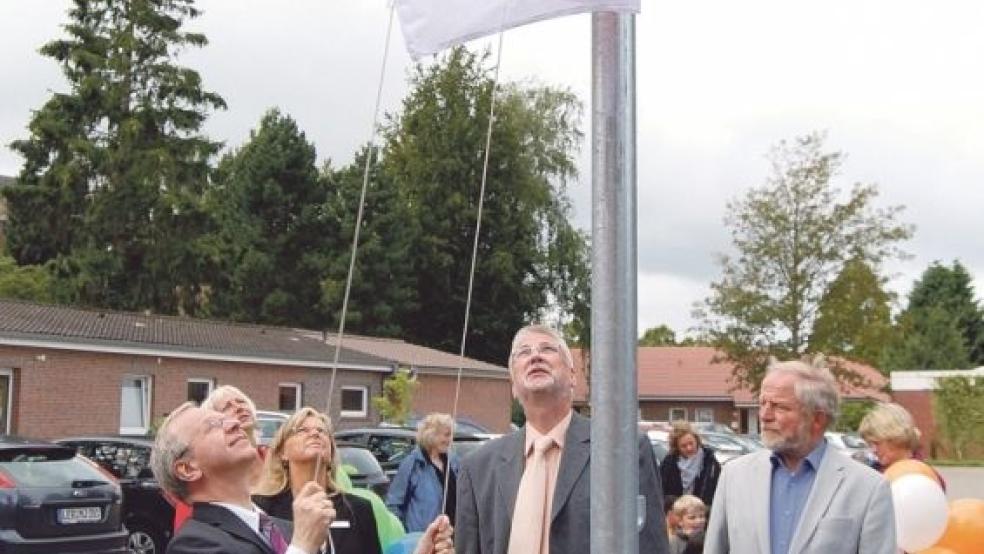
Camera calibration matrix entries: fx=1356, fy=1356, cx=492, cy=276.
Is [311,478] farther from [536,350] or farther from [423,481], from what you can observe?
[423,481]

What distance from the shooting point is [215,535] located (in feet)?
10.6

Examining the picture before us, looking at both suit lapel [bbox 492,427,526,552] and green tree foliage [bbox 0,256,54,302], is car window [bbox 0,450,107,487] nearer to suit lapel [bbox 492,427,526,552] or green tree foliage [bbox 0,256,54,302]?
suit lapel [bbox 492,427,526,552]

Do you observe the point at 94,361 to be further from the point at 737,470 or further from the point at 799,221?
the point at 737,470

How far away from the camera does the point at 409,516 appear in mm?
8492

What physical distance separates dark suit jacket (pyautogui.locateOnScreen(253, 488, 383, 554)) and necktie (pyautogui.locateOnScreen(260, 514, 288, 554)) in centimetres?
171

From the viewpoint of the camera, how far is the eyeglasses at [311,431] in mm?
5363

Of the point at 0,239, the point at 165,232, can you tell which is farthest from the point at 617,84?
the point at 0,239

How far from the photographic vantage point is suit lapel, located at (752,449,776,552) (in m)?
4.49

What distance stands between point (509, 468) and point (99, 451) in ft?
44.8

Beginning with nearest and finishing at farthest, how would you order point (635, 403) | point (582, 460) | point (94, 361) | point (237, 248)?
point (635, 403)
point (582, 460)
point (94, 361)
point (237, 248)

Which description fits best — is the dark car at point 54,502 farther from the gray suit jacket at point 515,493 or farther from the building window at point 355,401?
the building window at point 355,401

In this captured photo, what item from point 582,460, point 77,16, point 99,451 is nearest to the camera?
point 582,460

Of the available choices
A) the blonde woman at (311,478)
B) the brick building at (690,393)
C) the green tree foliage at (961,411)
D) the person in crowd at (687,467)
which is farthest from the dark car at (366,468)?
the brick building at (690,393)

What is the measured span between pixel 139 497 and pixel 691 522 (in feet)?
30.9
